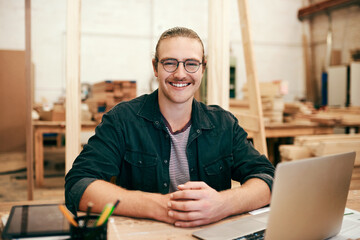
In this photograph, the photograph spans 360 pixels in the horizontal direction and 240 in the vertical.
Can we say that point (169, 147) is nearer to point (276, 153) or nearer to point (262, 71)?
point (276, 153)

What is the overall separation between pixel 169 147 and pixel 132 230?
0.62 meters

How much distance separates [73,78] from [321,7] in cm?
734

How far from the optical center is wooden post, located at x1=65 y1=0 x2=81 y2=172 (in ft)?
7.06

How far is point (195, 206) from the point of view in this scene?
1095 millimetres

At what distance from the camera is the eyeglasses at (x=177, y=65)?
1.60 metres

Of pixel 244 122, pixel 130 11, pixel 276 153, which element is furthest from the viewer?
pixel 130 11

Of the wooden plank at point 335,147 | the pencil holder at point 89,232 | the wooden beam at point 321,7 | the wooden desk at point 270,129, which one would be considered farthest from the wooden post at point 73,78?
the wooden beam at point 321,7

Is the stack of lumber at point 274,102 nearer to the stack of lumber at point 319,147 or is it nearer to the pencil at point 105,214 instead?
the stack of lumber at point 319,147

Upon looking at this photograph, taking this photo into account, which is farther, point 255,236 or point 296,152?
point 296,152

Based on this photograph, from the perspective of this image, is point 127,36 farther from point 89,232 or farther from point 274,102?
point 89,232

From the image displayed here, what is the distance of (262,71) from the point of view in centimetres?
846

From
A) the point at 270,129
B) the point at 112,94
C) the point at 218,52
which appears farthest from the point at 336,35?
the point at 218,52

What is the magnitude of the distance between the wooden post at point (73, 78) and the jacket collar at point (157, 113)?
26.7 inches

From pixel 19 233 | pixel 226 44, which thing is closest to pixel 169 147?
pixel 19 233
